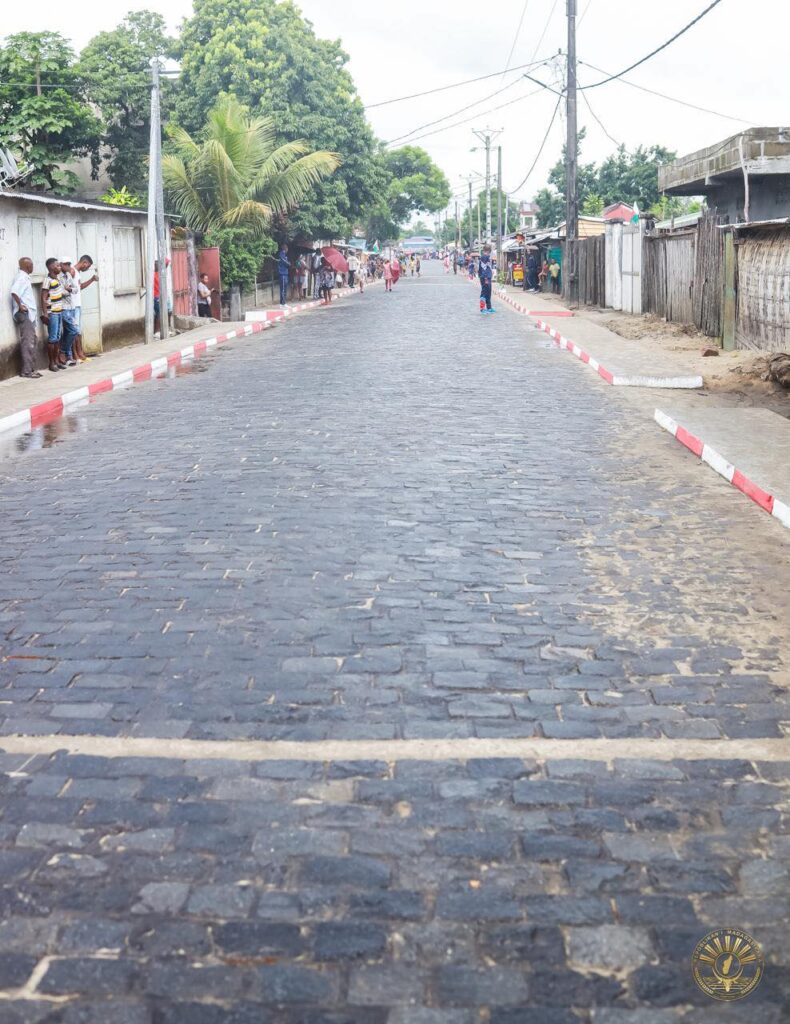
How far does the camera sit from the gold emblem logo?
2.85 meters

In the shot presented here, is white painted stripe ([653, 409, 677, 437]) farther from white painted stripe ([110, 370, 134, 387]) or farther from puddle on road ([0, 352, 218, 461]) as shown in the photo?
white painted stripe ([110, 370, 134, 387])

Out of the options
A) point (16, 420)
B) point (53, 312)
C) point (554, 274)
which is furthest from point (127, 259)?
point (554, 274)

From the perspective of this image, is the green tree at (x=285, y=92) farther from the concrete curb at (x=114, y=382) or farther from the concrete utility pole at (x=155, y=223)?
the concrete utility pole at (x=155, y=223)

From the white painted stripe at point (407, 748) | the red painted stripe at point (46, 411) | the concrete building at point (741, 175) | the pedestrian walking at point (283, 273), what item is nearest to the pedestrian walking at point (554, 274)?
the pedestrian walking at point (283, 273)

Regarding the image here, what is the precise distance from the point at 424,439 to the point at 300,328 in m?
17.9

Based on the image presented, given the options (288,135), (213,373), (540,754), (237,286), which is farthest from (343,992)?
(288,135)

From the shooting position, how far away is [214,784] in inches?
154

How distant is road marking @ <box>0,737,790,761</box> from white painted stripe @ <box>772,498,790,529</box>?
3.78m

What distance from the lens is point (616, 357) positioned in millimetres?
18500

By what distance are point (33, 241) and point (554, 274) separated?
29.7 m

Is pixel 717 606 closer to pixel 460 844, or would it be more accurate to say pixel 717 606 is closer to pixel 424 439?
pixel 460 844

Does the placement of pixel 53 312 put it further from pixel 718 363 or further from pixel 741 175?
pixel 741 175

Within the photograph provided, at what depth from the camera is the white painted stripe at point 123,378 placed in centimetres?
1664

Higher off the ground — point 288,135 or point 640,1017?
point 288,135
